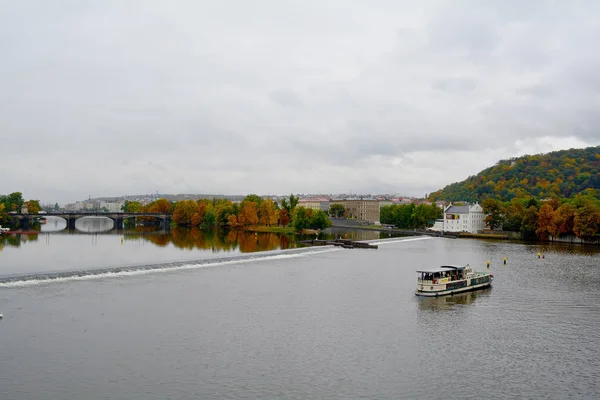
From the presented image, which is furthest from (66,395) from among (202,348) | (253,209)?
(253,209)

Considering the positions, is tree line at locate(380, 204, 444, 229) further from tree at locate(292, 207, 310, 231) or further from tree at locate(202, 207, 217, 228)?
tree at locate(202, 207, 217, 228)

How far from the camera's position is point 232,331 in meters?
21.3

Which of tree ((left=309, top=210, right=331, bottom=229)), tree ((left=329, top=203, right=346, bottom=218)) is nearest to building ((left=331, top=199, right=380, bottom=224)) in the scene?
tree ((left=329, top=203, right=346, bottom=218))

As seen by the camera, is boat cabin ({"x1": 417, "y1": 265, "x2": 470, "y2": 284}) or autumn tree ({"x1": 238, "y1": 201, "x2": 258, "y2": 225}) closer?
boat cabin ({"x1": 417, "y1": 265, "x2": 470, "y2": 284})

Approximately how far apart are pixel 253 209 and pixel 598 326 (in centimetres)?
7869

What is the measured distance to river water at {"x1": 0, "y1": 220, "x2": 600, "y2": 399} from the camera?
16.0 metres

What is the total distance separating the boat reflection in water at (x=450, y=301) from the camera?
27534mm

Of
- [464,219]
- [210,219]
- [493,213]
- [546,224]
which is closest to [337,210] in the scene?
[210,219]

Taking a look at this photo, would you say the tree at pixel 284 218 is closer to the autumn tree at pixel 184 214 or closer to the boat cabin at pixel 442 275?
the autumn tree at pixel 184 214

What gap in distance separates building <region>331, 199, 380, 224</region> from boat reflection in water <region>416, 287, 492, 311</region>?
117 metres

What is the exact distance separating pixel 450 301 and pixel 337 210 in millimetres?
119035

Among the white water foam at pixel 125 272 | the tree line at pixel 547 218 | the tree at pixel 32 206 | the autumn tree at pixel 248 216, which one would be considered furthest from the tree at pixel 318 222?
the tree at pixel 32 206

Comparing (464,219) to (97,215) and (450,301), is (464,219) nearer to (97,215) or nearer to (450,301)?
(450,301)

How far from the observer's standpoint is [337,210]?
5856 inches
